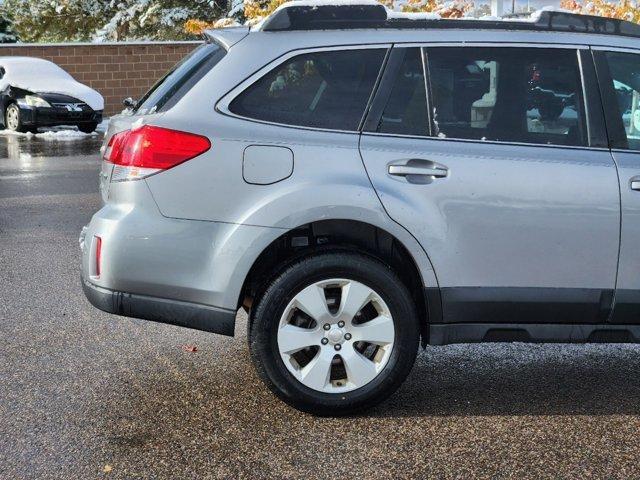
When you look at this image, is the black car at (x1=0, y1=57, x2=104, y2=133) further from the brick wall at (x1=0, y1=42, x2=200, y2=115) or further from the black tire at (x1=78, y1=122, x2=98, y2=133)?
the brick wall at (x1=0, y1=42, x2=200, y2=115)

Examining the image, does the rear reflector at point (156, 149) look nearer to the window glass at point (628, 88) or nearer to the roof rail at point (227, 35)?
the roof rail at point (227, 35)

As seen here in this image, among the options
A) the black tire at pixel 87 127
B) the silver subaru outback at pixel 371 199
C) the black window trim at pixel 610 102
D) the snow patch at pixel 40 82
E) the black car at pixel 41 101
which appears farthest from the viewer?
the black tire at pixel 87 127

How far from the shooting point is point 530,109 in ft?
15.6

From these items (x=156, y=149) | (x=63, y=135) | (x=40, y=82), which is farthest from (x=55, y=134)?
(x=156, y=149)

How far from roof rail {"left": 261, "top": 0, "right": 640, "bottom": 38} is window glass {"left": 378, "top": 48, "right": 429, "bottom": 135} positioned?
0.67 feet

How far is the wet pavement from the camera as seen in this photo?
4094mm

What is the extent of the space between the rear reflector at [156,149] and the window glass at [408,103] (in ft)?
2.72

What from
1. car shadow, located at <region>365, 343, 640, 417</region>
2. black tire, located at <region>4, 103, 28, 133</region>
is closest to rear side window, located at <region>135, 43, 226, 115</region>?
car shadow, located at <region>365, 343, 640, 417</region>

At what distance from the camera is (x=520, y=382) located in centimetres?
522

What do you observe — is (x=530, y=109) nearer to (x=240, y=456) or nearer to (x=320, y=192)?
(x=320, y=192)

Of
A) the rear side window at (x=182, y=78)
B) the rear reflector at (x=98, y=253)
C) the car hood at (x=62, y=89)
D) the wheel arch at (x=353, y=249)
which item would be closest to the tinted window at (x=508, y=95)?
the wheel arch at (x=353, y=249)

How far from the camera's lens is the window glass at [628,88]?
482 centimetres

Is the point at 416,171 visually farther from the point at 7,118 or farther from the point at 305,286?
the point at 7,118

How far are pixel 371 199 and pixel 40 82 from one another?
18453 millimetres
